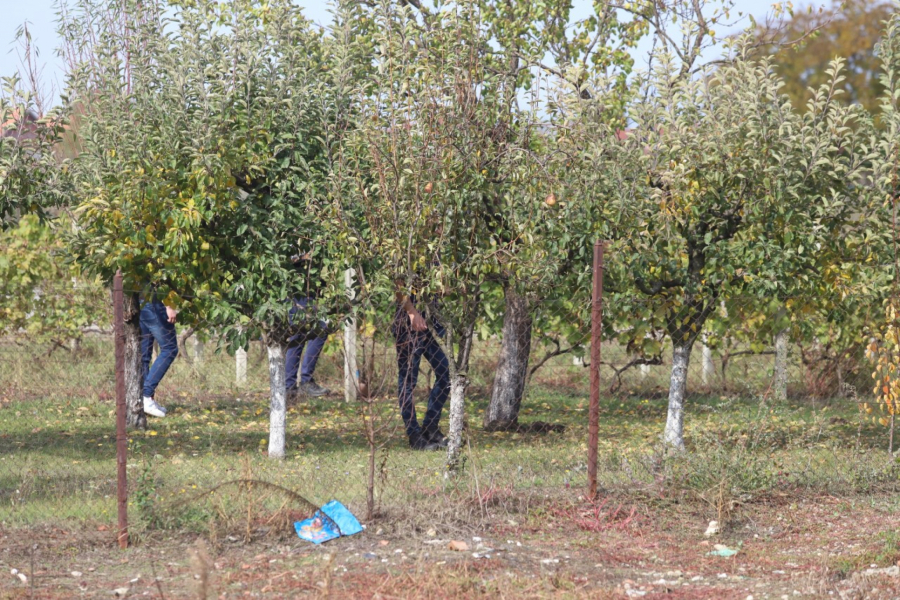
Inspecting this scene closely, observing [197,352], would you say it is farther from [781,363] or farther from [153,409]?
[781,363]

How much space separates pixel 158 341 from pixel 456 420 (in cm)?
442

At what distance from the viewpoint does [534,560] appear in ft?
18.7

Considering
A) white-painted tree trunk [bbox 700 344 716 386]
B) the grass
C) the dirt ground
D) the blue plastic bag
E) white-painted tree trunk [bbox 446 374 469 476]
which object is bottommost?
the dirt ground

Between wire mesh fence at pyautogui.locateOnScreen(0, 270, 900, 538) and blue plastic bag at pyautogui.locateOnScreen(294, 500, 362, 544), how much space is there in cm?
10

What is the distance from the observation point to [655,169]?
26.6 ft

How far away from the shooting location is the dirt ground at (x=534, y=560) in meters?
5.11

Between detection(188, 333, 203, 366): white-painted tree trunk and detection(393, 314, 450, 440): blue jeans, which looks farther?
detection(188, 333, 203, 366): white-painted tree trunk

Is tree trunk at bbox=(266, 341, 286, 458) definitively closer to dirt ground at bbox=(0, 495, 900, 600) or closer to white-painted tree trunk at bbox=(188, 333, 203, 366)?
dirt ground at bbox=(0, 495, 900, 600)

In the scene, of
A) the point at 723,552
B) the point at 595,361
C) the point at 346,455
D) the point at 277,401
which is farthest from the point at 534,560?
the point at 277,401

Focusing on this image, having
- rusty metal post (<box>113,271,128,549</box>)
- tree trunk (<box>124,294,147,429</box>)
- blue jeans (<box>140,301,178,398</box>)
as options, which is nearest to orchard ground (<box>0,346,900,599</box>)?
rusty metal post (<box>113,271,128,549</box>)

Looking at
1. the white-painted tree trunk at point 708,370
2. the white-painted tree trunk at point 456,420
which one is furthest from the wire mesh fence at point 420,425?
the white-painted tree trunk at point 456,420

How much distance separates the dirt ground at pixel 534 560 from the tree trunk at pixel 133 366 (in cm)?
384

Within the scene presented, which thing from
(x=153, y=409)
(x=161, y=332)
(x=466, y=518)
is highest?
(x=161, y=332)

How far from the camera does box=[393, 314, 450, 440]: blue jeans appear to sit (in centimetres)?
845
